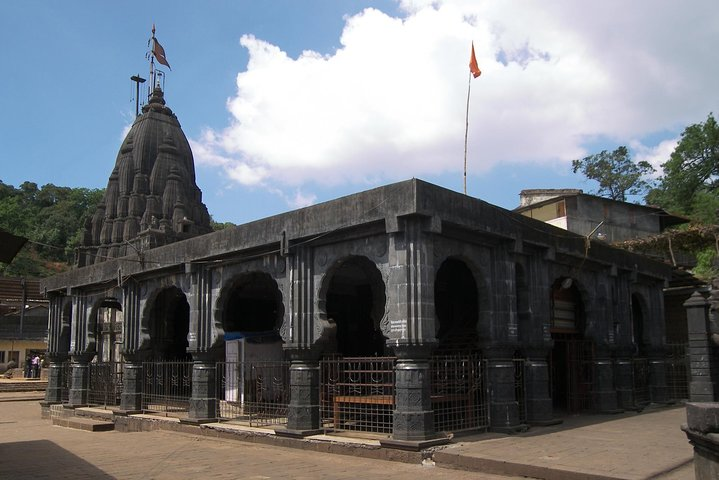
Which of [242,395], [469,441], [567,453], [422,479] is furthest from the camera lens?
[242,395]

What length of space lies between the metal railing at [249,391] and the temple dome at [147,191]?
14.5m

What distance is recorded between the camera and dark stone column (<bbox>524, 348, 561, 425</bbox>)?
44.2 ft

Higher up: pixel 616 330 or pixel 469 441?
pixel 616 330

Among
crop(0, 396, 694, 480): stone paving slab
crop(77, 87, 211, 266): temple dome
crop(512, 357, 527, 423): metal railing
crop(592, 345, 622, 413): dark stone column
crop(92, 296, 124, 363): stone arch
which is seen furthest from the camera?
crop(77, 87, 211, 266): temple dome

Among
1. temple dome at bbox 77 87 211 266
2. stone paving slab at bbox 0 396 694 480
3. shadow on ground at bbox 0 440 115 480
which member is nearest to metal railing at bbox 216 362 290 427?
stone paving slab at bbox 0 396 694 480

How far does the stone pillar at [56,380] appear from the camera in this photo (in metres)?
23.1

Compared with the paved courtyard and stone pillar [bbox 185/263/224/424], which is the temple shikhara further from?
the paved courtyard

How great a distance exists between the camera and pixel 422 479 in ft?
30.5

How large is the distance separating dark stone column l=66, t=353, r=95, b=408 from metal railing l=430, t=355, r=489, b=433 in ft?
45.7

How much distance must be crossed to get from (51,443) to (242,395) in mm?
4649

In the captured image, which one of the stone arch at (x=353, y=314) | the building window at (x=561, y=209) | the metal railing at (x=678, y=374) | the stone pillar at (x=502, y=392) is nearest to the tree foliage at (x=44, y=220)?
the stone arch at (x=353, y=314)

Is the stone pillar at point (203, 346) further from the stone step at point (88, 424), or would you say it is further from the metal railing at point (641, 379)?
the metal railing at point (641, 379)

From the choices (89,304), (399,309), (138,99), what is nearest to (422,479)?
(399,309)

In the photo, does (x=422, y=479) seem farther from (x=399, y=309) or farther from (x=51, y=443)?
(x=51, y=443)
